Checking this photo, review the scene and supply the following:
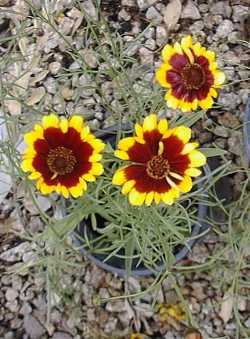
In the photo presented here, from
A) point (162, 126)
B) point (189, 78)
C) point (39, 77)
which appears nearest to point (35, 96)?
point (39, 77)

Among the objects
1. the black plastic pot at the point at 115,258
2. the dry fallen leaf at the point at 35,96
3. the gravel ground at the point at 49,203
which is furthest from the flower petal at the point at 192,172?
the dry fallen leaf at the point at 35,96

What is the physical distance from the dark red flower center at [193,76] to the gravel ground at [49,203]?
44 cm

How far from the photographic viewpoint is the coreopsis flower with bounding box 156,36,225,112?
1162mm

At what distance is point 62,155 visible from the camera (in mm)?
1066

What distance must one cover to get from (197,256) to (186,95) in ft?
2.11

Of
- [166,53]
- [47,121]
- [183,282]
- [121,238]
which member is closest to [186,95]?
[166,53]

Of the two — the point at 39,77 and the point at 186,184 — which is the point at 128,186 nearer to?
the point at 186,184

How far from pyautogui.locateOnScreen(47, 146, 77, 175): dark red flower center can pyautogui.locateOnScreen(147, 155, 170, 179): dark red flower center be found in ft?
0.42

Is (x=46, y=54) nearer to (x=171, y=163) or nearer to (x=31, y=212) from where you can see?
(x=31, y=212)

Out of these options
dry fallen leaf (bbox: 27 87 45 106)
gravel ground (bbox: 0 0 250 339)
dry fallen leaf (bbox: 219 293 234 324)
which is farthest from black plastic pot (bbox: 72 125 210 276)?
dry fallen leaf (bbox: 27 87 45 106)

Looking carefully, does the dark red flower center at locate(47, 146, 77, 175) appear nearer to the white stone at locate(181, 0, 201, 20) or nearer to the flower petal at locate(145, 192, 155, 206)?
the flower petal at locate(145, 192, 155, 206)

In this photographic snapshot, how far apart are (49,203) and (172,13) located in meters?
0.64

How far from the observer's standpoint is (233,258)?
1.63 m

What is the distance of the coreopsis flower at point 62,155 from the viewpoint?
3.45 ft
